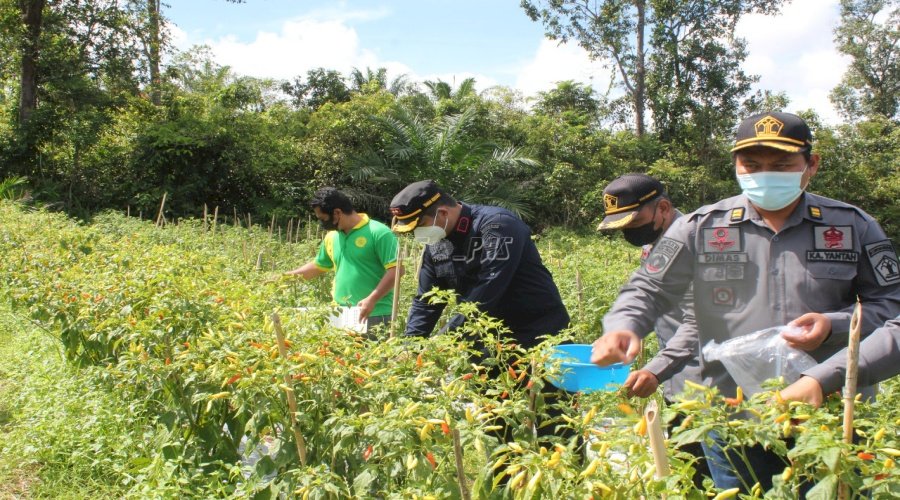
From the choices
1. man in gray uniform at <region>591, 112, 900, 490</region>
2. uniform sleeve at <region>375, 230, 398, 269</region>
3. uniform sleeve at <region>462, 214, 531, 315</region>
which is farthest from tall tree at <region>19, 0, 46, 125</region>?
man in gray uniform at <region>591, 112, 900, 490</region>

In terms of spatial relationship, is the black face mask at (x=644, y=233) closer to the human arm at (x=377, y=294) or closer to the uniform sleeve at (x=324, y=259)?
the human arm at (x=377, y=294)

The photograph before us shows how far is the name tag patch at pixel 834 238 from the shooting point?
5.86ft

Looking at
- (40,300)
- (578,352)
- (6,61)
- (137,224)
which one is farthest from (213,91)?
(578,352)

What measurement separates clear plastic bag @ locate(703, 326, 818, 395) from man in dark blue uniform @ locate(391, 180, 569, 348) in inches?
47.0

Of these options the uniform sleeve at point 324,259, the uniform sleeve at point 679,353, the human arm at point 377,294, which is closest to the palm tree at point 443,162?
the uniform sleeve at point 324,259

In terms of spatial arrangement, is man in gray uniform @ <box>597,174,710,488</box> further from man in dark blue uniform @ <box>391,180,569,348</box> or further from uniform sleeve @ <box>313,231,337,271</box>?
uniform sleeve @ <box>313,231,337,271</box>

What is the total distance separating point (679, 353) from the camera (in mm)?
2262

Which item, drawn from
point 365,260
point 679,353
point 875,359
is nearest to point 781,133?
point 875,359

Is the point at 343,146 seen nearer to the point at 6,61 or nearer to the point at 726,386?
the point at 6,61

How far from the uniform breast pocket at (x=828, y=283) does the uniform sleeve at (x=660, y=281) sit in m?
0.30

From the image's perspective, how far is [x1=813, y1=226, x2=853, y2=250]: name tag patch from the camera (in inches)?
70.3

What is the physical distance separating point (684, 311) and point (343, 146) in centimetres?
1547

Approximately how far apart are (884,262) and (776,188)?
315 mm

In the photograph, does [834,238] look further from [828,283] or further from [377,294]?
[377,294]
